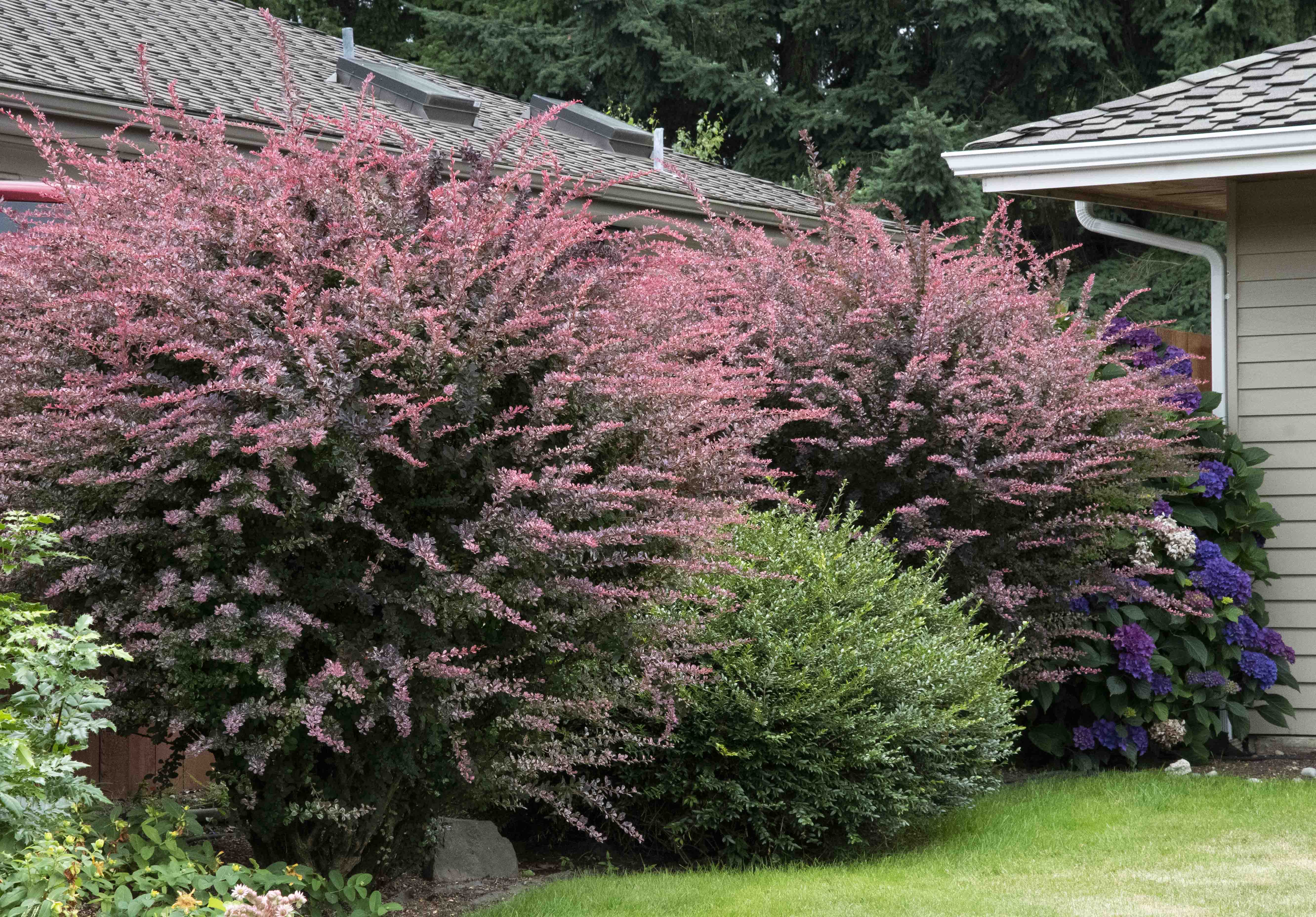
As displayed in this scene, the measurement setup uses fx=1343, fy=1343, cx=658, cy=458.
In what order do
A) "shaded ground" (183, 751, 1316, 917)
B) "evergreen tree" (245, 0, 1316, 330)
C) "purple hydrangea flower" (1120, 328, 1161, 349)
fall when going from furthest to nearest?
1. "evergreen tree" (245, 0, 1316, 330)
2. "purple hydrangea flower" (1120, 328, 1161, 349)
3. "shaded ground" (183, 751, 1316, 917)

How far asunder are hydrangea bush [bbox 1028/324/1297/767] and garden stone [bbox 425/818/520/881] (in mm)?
2831

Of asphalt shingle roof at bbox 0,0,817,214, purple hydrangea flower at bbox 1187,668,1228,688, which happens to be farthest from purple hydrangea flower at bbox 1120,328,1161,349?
asphalt shingle roof at bbox 0,0,817,214

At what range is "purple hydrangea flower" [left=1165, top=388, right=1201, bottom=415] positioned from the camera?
6.86 m

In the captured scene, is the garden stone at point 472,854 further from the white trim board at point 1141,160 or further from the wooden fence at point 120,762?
the white trim board at point 1141,160

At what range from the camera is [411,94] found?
12008 mm

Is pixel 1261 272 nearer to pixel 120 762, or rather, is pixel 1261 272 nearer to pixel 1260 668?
pixel 1260 668

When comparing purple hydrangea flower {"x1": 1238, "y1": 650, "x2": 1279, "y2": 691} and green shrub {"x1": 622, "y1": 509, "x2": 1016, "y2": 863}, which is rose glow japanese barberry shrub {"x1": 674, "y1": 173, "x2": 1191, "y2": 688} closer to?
purple hydrangea flower {"x1": 1238, "y1": 650, "x2": 1279, "y2": 691}

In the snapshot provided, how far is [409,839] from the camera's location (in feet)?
13.7

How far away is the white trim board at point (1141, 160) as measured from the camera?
6.40 metres

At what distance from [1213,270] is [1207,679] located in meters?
2.24

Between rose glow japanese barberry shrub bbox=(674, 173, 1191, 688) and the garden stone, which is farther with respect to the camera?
rose glow japanese barberry shrub bbox=(674, 173, 1191, 688)

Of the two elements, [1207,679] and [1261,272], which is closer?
[1207,679]

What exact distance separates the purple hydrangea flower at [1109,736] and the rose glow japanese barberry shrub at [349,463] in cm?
314

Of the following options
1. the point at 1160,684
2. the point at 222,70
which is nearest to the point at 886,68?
the point at 222,70
